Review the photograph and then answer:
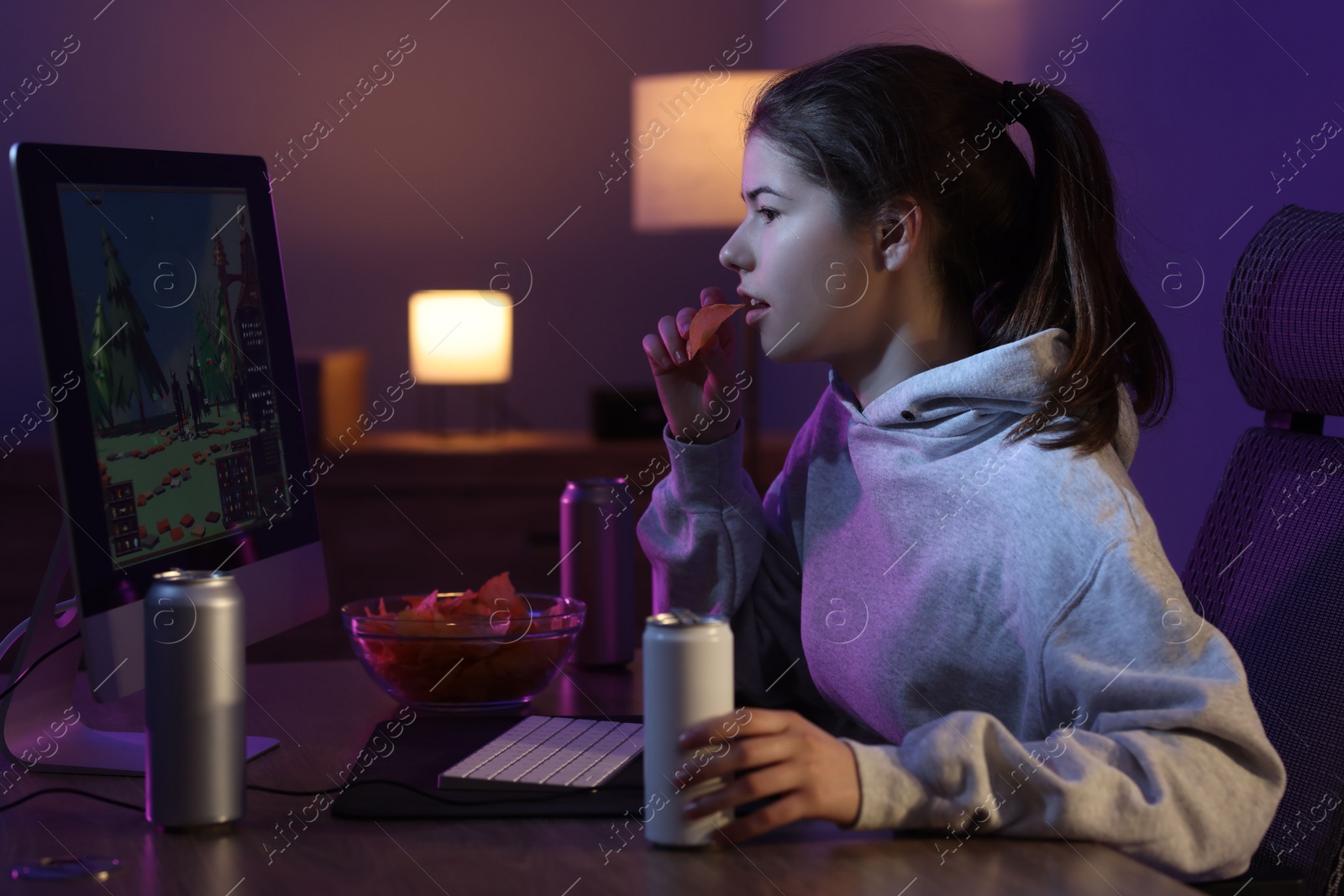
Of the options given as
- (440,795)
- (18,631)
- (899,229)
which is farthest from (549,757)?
(899,229)

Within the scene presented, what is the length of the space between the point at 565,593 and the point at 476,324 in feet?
6.24

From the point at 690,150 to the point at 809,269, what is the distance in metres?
1.52

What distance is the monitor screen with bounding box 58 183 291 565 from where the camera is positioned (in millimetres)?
951

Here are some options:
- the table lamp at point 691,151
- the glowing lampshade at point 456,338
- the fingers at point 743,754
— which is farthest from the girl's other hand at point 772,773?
the glowing lampshade at point 456,338

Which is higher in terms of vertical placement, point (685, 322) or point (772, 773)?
point (685, 322)

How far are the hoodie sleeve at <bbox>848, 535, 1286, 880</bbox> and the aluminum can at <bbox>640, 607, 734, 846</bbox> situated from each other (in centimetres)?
10

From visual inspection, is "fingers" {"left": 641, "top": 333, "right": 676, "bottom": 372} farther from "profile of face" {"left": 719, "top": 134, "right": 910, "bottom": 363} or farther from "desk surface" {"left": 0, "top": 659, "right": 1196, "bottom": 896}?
"desk surface" {"left": 0, "top": 659, "right": 1196, "bottom": 896}

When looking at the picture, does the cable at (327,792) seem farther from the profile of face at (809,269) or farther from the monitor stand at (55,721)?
the profile of face at (809,269)

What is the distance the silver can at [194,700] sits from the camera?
0.77 meters

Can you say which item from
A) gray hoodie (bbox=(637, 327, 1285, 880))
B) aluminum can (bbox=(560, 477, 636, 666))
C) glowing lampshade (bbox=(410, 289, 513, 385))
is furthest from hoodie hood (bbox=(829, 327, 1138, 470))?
glowing lampshade (bbox=(410, 289, 513, 385))

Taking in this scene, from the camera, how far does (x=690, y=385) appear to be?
1351 millimetres

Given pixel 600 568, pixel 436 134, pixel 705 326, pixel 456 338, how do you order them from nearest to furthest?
pixel 705 326, pixel 600 568, pixel 456 338, pixel 436 134

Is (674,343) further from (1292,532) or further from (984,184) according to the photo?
(1292,532)

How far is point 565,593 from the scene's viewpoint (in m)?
1.41
